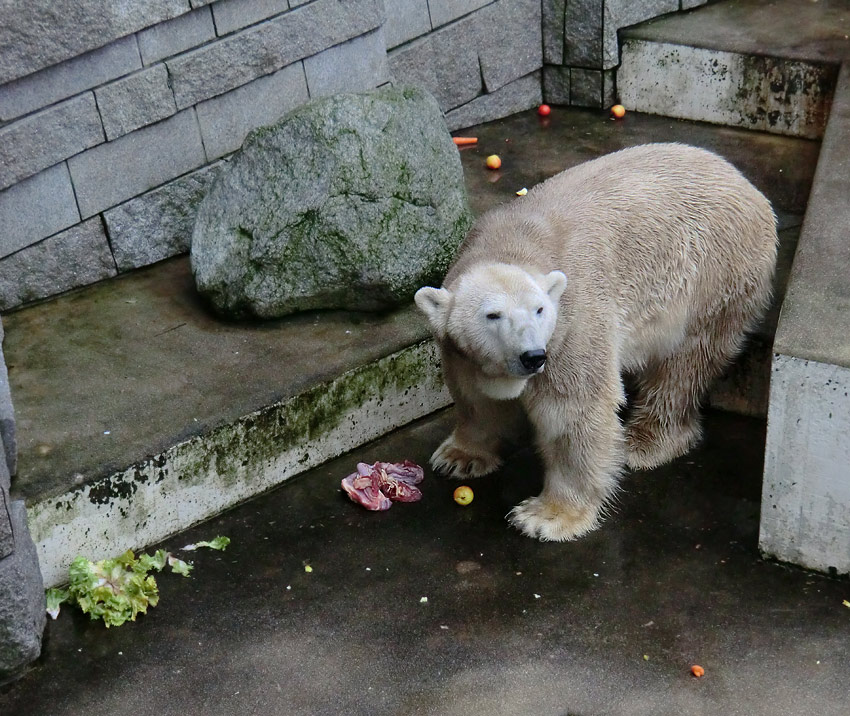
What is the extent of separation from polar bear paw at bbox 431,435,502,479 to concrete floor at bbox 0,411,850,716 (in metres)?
0.09

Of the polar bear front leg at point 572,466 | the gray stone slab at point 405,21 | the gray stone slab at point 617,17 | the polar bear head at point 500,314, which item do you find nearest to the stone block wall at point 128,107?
the gray stone slab at point 405,21

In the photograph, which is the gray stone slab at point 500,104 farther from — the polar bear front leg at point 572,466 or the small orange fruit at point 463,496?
the polar bear front leg at point 572,466

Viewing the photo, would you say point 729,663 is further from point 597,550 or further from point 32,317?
point 32,317

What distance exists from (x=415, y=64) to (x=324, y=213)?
2194mm

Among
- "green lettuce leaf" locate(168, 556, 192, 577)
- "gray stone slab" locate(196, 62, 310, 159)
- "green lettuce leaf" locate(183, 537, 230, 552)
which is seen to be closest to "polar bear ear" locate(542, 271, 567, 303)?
"green lettuce leaf" locate(183, 537, 230, 552)

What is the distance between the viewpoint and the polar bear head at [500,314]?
13.4ft

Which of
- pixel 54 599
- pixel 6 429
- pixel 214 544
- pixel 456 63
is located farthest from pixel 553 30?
pixel 54 599

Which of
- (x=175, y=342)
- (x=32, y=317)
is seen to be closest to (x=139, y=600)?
(x=175, y=342)

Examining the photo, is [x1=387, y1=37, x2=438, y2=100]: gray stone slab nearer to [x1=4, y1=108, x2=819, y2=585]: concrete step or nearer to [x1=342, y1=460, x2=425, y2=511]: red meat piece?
[x1=4, y1=108, x2=819, y2=585]: concrete step

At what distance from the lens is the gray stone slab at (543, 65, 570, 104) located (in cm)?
789

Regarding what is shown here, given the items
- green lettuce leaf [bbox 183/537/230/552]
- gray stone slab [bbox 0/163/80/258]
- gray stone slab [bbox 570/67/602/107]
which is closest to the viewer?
green lettuce leaf [bbox 183/537/230/552]

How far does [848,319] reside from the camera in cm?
429

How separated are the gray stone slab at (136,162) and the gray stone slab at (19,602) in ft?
6.52

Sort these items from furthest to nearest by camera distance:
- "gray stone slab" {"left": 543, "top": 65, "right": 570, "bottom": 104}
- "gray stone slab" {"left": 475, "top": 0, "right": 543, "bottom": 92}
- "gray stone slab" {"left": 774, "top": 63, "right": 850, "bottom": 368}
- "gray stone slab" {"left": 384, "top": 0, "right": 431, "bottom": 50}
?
"gray stone slab" {"left": 543, "top": 65, "right": 570, "bottom": 104}, "gray stone slab" {"left": 475, "top": 0, "right": 543, "bottom": 92}, "gray stone slab" {"left": 384, "top": 0, "right": 431, "bottom": 50}, "gray stone slab" {"left": 774, "top": 63, "right": 850, "bottom": 368}
